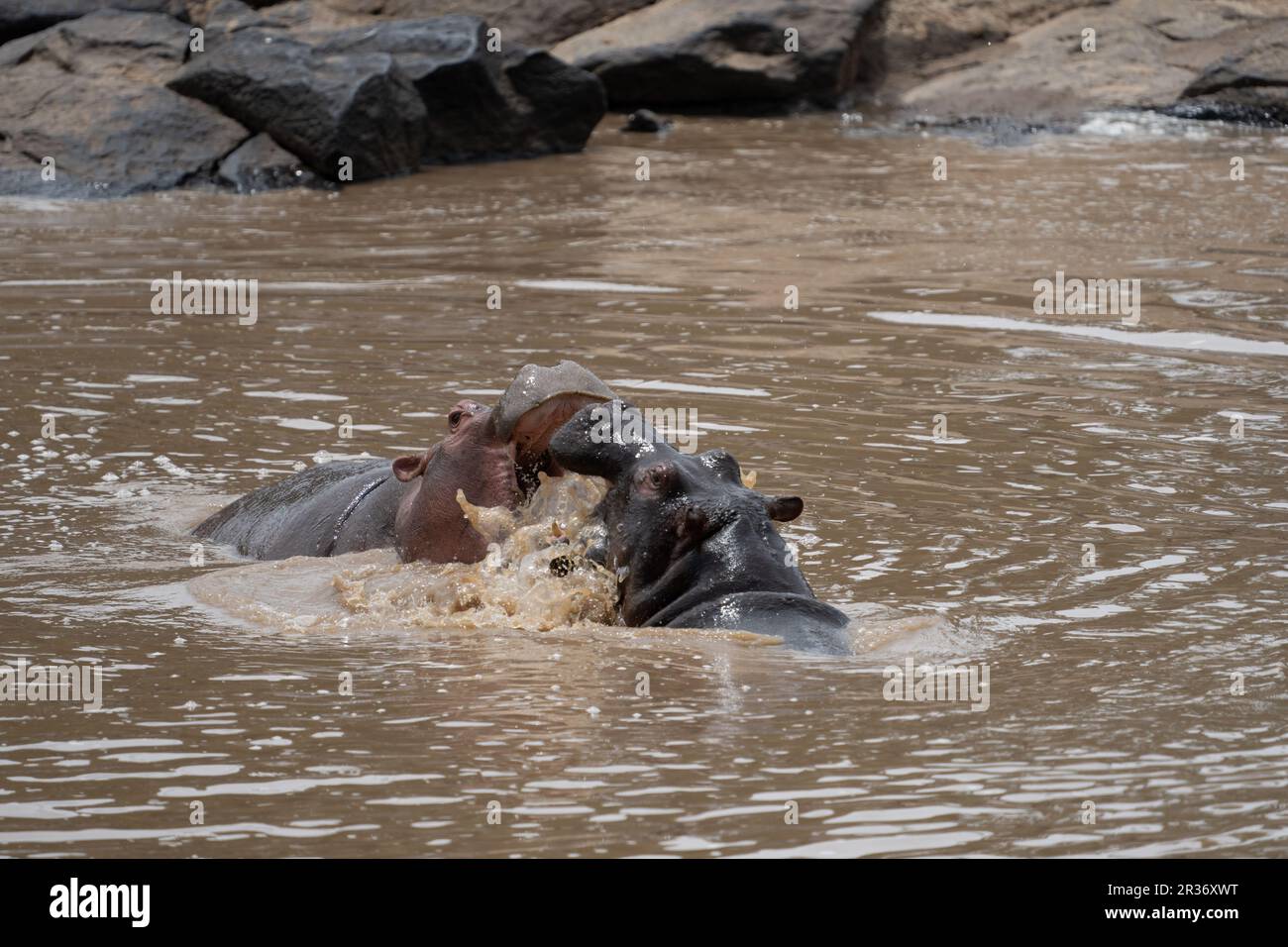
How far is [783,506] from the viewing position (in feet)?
17.2

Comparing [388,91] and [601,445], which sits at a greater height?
[388,91]

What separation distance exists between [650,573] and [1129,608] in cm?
150

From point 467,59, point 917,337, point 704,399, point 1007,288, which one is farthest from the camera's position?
point 467,59

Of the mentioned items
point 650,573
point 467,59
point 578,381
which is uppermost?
point 467,59

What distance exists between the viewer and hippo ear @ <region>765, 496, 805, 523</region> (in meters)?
5.22

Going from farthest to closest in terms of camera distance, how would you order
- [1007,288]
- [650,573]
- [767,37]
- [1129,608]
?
[767,37]
[1007,288]
[1129,608]
[650,573]

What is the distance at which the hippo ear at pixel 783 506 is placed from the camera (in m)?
5.22

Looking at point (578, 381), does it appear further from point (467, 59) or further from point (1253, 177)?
point (467, 59)

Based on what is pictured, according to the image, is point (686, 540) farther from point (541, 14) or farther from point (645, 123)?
point (541, 14)

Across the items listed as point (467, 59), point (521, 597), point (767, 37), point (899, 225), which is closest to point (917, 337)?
point (899, 225)

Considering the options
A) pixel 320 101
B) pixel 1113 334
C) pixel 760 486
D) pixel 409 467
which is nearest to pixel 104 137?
pixel 320 101

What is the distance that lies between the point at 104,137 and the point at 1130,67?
9.35 meters

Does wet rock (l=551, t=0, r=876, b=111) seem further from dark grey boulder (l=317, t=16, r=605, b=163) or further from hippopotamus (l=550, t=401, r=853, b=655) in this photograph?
hippopotamus (l=550, t=401, r=853, b=655)

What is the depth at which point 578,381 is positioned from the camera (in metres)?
5.33
